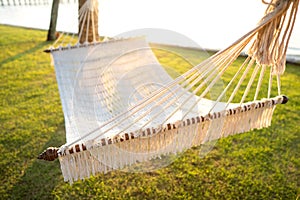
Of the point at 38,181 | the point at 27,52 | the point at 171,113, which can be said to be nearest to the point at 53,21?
the point at 27,52

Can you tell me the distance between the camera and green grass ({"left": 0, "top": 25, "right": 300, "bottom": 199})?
160cm

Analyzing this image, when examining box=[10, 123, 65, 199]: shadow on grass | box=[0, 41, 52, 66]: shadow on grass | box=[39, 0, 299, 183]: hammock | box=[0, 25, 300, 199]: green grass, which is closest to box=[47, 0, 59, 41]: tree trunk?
box=[0, 41, 52, 66]: shadow on grass

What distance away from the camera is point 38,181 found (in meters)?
1.68

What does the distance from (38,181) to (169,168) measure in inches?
32.4

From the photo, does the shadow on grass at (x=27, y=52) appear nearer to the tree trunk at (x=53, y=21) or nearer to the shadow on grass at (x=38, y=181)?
the tree trunk at (x=53, y=21)

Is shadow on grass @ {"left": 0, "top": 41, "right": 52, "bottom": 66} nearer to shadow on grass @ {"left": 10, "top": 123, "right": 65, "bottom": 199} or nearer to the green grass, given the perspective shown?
the green grass

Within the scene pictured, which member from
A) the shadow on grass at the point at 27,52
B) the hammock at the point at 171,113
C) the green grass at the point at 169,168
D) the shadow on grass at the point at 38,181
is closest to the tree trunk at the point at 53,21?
the shadow on grass at the point at 27,52

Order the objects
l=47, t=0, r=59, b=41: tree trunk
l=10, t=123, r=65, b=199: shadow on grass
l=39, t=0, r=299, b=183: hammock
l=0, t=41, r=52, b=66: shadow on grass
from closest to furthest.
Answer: l=39, t=0, r=299, b=183: hammock, l=10, t=123, r=65, b=199: shadow on grass, l=0, t=41, r=52, b=66: shadow on grass, l=47, t=0, r=59, b=41: tree trunk

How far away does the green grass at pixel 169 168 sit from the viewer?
5.24 ft

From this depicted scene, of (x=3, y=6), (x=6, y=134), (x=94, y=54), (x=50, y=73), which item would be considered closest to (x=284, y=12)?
(x=94, y=54)

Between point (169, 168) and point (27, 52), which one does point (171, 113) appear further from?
point (27, 52)

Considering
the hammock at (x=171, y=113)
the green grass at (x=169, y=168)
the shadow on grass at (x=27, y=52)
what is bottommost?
the green grass at (x=169, y=168)

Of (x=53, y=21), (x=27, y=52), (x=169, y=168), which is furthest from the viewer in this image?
(x=53, y=21)

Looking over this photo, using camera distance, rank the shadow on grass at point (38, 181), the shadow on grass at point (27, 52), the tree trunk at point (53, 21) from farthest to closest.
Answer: the tree trunk at point (53, 21), the shadow on grass at point (27, 52), the shadow on grass at point (38, 181)
